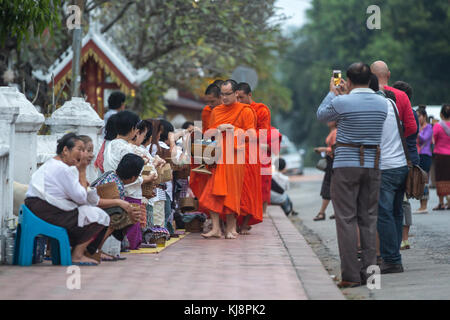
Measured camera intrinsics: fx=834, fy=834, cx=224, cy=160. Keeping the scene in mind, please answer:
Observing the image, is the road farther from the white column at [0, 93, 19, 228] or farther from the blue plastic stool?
the white column at [0, 93, 19, 228]

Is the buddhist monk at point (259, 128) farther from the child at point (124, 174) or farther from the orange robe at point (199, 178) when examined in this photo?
the child at point (124, 174)

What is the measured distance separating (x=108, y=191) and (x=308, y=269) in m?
1.98

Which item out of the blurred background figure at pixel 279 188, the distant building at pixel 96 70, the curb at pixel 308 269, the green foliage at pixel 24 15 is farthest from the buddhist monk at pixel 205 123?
the distant building at pixel 96 70

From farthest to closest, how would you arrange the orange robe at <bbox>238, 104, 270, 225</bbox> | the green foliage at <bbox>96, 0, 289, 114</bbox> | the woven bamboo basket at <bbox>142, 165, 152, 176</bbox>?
the green foliage at <bbox>96, 0, 289, 114</bbox> < the orange robe at <bbox>238, 104, 270, 225</bbox> < the woven bamboo basket at <bbox>142, 165, 152, 176</bbox>

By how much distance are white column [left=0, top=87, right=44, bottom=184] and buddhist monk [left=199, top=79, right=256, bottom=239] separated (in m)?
2.61

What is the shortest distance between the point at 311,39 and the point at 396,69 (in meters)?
23.2

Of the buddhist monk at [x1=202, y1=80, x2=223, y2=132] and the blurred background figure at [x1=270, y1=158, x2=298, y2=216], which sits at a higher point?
the buddhist monk at [x1=202, y1=80, x2=223, y2=132]

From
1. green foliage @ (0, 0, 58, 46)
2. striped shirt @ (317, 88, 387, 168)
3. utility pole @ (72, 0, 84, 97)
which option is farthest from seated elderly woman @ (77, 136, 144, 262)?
utility pole @ (72, 0, 84, 97)

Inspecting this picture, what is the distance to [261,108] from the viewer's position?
11.3 metres

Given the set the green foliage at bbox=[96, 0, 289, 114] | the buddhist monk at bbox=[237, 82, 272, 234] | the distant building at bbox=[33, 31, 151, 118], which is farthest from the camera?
the green foliage at bbox=[96, 0, 289, 114]

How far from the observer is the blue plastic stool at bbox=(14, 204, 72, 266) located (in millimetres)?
7219

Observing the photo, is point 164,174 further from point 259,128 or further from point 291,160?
point 291,160

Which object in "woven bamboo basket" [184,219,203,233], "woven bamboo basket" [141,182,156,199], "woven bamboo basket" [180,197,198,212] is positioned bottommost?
"woven bamboo basket" [184,219,203,233]
